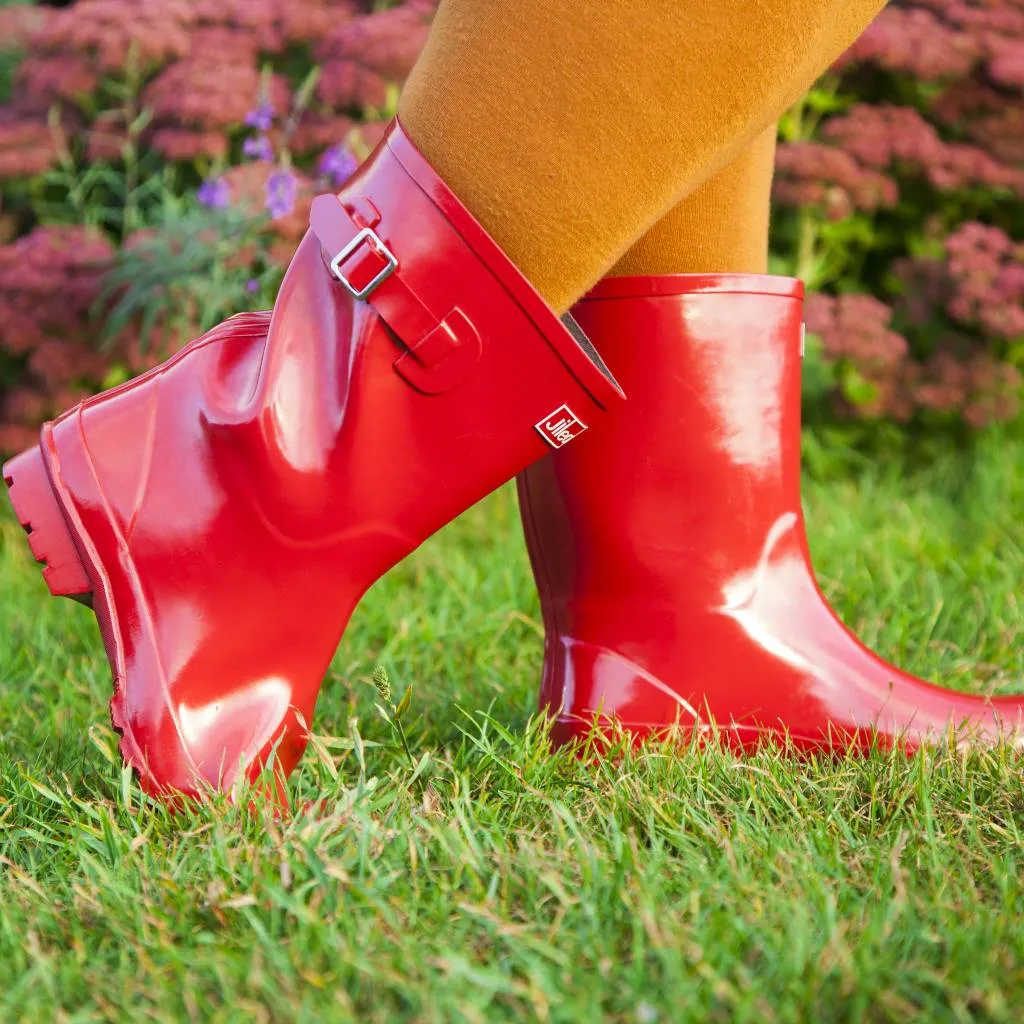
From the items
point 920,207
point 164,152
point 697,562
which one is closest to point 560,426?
point 697,562

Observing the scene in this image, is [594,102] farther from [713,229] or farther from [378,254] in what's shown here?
[713,229]

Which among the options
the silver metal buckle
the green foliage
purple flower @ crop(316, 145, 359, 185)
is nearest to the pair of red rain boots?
the silver metal buckle

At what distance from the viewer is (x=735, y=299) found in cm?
120

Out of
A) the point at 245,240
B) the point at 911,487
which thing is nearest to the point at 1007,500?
the point at 911,487

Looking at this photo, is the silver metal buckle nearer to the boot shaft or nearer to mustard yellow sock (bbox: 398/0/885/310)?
mustard yellow sock (bbox: 398/0/885/310)

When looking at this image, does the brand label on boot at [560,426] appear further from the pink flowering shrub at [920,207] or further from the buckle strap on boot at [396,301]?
the pink flowering shrub at [920,207]

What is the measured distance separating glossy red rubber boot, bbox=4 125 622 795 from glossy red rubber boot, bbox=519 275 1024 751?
6.7 inches

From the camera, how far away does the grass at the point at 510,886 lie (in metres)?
0.71

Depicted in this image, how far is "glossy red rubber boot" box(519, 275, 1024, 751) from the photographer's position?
1187 millimetres

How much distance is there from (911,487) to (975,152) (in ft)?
2.48

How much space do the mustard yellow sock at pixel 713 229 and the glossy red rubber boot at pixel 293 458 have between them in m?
0.23

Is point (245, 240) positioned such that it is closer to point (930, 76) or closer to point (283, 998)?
point (930, 76)

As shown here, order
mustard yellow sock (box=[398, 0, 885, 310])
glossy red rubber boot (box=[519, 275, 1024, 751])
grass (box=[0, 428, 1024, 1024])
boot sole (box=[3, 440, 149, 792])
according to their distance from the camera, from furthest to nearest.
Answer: glossy red rubber boot (box=[519, 275, 1024, 751]), boot sole (box=[3, 440, 149, 792]), mustard yellow sock (box=[398, 0, 885, 310]), grass (box=[0, 428, 1024, 1024])

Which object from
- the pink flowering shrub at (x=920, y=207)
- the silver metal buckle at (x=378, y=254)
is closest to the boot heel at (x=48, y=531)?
the silver metal buckle at (x=378, y=254)
